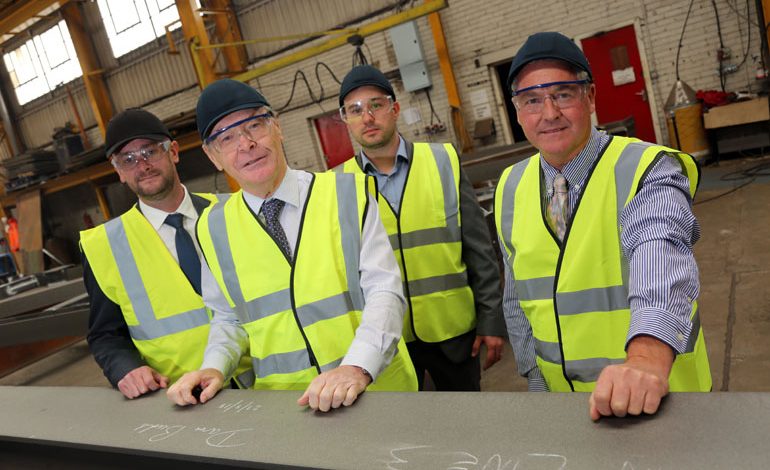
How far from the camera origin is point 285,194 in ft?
5.09

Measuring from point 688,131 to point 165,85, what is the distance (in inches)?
401

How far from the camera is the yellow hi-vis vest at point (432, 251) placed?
209cm

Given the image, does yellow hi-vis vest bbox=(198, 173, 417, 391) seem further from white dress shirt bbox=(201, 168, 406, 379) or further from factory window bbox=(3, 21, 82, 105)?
factory window bbox=(3, 21, 82, 105)

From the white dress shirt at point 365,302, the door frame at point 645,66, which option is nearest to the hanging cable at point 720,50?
the door frame at point 645,66

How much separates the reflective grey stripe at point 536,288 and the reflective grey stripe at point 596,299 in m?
0.05

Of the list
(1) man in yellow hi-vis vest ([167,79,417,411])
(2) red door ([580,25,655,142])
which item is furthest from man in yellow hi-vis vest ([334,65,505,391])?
(2) red door ([580,25,655,142])

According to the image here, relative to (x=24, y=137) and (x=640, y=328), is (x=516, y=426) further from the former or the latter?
(x=24, y=137)

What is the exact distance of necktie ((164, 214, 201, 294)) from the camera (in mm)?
1921

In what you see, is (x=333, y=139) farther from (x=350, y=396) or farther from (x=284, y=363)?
(x=350, y=396)

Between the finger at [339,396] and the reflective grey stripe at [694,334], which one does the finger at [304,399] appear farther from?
the reflective grey stripe at [694,334]

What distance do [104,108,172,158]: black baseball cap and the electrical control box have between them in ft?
24.2

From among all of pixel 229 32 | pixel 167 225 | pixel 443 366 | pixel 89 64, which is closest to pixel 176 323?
pixel 167 225

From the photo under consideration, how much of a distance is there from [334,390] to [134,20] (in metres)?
12.6

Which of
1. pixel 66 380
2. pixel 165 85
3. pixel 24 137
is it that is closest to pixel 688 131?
pixel 66 380
